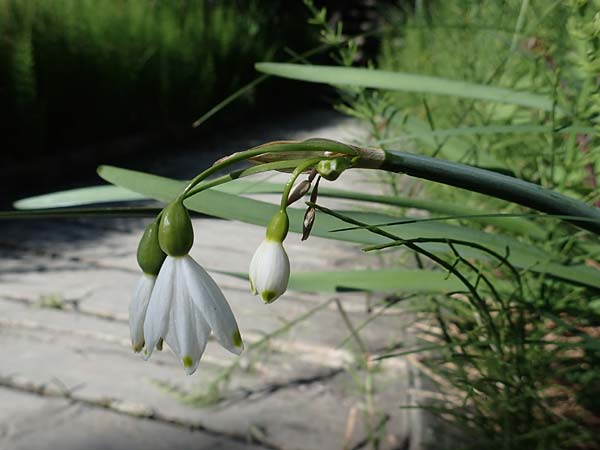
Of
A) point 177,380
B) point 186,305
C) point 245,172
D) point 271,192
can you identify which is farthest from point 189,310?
point 177,380

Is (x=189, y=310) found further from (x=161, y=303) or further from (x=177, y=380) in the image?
(x=177, y=380)

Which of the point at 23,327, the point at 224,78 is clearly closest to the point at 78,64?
the point at 224,78

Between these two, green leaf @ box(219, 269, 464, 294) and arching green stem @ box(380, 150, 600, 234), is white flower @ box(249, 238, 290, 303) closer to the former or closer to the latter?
arching green stem @ box(380, 150, 600, 234)

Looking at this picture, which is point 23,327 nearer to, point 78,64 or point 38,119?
point 38,119

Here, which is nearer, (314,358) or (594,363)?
(594,363)

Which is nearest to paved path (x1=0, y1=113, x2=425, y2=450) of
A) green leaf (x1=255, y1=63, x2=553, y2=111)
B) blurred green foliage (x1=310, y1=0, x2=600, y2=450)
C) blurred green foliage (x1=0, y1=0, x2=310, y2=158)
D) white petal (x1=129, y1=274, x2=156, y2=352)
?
blurred green foliage (x1=310, y1=0, x2=600, y2=450)

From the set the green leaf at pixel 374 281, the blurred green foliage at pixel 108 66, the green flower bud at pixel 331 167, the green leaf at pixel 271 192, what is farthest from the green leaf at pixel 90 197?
the blurred green foliage at pixel 108 66
